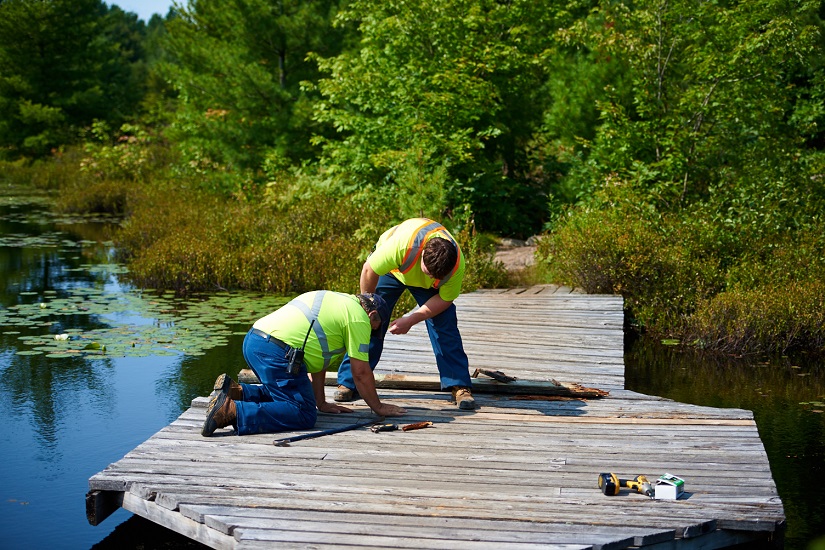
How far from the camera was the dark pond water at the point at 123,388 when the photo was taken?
18.8ft

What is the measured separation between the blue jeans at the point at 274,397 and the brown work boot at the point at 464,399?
3.57 feet

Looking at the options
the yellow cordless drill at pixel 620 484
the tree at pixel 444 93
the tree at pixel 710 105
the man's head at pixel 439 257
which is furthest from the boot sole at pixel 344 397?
the tree at pixel 710 105

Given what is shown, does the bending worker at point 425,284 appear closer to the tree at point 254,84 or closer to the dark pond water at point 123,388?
the dark pond water at point 123,388

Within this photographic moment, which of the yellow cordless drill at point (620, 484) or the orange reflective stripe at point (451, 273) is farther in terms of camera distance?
the orange reflective stripe at point (451, 273)

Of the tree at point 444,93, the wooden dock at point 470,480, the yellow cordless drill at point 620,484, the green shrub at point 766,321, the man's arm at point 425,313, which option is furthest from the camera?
the tree at point 444,93

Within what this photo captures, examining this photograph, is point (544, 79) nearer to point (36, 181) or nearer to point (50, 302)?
point (50, 302)

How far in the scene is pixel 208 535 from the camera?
4.41 metres

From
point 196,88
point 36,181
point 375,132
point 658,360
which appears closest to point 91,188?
point 196,88

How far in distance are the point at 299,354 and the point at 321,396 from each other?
64 centimetres

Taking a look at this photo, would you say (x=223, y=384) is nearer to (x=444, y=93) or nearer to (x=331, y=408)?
(x=331, y=408)

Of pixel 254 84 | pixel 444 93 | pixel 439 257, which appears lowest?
pixel 439 257

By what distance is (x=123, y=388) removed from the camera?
27.5 ft

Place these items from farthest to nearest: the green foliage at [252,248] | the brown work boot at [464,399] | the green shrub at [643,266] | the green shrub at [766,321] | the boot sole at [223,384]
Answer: the green foliage at [252,248] → the green shrub at [643,266] → the green shrub at [766,321] → the brown work boot at [464,399] → the boot sole at [223,384]

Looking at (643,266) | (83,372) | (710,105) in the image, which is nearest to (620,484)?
(83,372)
